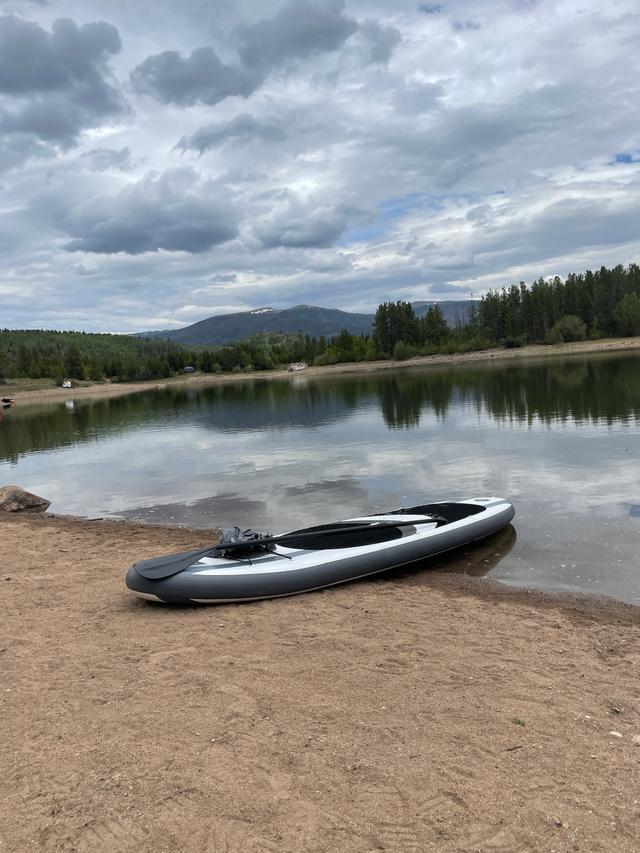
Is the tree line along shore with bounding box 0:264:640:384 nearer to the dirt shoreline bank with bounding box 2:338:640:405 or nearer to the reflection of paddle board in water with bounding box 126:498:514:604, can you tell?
the dirt shoreline bank with bounding box 2:338:640:405

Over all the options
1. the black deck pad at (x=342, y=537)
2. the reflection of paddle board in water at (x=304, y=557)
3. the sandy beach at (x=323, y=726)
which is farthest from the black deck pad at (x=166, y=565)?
the black deck pad at (x=342, y=537)

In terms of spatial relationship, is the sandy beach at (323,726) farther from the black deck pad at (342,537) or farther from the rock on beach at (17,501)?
the rock on beach at (17,501)

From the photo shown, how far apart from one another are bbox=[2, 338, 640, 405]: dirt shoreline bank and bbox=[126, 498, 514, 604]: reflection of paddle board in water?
328 ft

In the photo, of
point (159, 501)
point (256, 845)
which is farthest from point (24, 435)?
point (256, 845)

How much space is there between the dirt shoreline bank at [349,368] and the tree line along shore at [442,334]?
3.32m

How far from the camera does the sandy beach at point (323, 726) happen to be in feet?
13.7

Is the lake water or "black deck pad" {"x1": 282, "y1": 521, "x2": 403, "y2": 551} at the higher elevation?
"black deck pad" {"x1": 282, "y1": 521, "x2": 403, "y2": 551}

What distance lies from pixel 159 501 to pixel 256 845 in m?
16.3

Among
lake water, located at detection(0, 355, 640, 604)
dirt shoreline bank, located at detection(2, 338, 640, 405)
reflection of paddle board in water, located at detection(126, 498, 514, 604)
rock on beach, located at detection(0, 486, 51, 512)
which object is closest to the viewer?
reflection of paddle board in water, located at detection(126, 498, 514, 604)

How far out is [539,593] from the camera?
31.9 ft

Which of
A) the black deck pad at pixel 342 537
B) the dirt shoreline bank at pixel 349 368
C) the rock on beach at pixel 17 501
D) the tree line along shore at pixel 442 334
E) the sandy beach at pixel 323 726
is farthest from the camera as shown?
the tree line along shore at pixel 442 334

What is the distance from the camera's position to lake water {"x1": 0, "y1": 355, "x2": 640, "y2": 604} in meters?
12.3

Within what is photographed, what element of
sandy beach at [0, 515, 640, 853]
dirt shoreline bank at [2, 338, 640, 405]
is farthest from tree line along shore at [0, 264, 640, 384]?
sandy beach at [0, 515, 640, 853]

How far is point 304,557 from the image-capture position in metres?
10.2
